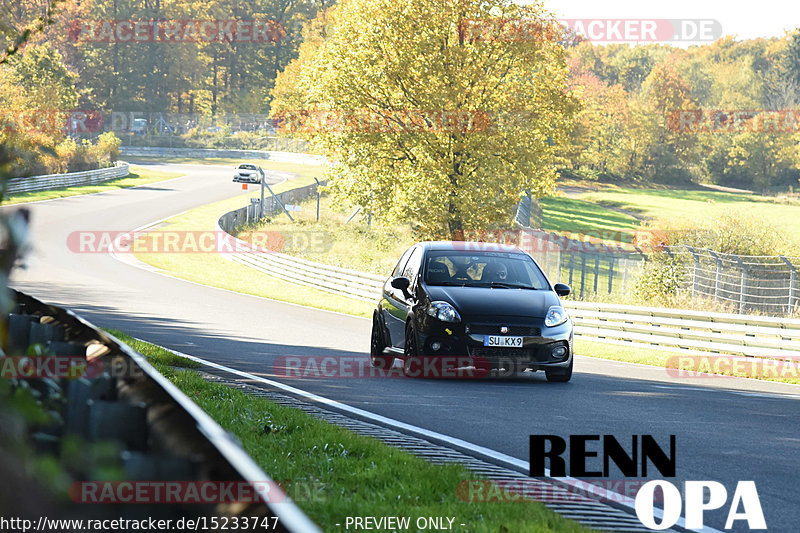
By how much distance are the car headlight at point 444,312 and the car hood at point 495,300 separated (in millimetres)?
64

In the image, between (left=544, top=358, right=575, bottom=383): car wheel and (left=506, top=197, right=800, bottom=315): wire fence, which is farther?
(left=506, top=197, right=800, bottom=315): wire fence

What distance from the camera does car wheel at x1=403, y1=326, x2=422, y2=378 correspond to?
39.9 ft

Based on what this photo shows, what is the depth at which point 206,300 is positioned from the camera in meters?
24.8

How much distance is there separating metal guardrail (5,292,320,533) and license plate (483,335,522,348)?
7201 mm

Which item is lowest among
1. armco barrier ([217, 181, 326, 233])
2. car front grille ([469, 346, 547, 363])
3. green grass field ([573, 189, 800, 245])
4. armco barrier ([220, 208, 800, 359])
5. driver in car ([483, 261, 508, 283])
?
green grass field ([573, 189, 800, 245])

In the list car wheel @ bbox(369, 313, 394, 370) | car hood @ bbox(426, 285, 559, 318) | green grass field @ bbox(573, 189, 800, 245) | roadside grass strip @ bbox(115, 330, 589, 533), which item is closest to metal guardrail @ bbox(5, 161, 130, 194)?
green grass field @ bbox(573, 189, 800, 245)

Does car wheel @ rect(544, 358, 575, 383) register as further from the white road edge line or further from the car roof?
the white road edge line

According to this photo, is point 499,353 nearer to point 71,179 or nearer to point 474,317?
point 474,317

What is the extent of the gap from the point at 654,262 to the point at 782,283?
10.8ft

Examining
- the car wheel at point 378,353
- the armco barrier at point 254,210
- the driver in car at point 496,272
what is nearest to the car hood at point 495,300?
the driver in car at point 496,272

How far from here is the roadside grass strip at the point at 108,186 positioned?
171 ft

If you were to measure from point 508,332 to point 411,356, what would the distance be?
4.15ft

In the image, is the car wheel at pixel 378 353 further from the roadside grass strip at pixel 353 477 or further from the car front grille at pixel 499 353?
the roadside grass strip at pixel 353 477

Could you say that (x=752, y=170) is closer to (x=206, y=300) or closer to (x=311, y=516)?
(x=206, y=300)
